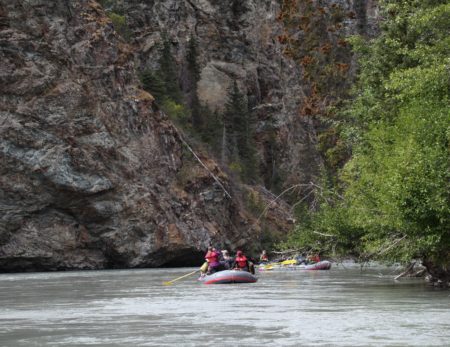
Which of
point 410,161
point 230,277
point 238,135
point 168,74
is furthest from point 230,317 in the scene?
point 238,135

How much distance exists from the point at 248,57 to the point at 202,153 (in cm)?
2360

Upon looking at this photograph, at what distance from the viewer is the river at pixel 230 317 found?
13.1 meters

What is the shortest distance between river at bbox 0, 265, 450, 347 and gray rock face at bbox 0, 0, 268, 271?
22.8 meters

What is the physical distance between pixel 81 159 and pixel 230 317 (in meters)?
34.8

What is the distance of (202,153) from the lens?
210 ft

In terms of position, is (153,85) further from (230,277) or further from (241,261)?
(230,277)

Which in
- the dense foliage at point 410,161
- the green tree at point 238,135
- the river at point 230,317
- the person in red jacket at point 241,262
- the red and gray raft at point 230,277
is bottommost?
the river at point 230,317

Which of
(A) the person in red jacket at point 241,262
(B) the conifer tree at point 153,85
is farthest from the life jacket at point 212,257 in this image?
(B) the conifer tree at point 153,85

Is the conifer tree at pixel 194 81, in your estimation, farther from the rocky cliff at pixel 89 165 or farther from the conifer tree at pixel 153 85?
the rocky cliff at pixel 89 165

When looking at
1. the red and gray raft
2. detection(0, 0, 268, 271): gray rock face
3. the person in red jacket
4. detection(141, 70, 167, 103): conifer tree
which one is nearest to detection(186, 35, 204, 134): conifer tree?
detection(141, 70, 167, 103): conifer tree

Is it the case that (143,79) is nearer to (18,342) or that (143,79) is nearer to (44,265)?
(44,265)

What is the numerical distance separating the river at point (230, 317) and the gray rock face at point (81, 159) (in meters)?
22.8

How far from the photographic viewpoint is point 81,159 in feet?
165

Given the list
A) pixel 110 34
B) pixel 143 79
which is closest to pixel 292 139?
pixel 143 79
